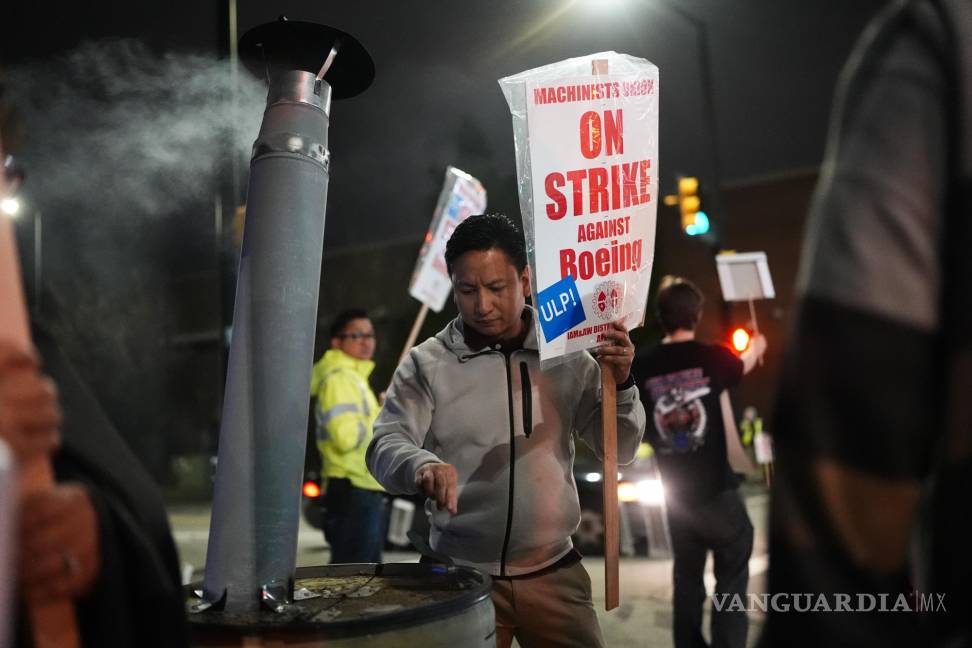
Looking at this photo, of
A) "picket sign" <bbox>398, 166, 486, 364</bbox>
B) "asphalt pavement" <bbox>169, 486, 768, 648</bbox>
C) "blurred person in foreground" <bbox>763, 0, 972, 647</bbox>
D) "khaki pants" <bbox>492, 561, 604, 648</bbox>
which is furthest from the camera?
"asphalt pavement" <bbox>169, 486, 768, 648</bbox>

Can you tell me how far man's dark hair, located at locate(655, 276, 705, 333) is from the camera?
5.79m

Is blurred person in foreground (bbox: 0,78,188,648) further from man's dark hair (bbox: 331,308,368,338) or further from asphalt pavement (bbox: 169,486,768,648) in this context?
man's dark hair (bbox: 331,308,368,338)

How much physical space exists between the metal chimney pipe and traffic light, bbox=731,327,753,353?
610 centimetres

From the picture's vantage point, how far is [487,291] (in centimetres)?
328

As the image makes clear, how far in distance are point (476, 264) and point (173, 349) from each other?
130 ft

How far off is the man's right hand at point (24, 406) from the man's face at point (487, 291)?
7.18 ft

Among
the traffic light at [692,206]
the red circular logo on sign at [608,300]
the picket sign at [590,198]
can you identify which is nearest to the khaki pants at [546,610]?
the picket sign at [590,198]

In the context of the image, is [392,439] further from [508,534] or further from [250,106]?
[250,106]

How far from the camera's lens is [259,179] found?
2.61 metres

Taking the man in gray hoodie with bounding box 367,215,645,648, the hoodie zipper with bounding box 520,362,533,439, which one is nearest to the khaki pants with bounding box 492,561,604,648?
the man in gray hoodie with bounding box 367,215,645,648

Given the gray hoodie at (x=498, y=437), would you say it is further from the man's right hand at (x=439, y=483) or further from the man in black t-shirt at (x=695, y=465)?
the man in black t-shirt at (x=695, y=465)

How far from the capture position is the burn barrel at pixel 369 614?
2111mm

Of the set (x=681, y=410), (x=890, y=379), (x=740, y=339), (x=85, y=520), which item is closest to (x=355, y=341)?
(x=681, y=410)

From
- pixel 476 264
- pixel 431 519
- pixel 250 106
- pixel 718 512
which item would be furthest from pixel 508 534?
pixel 718 512
